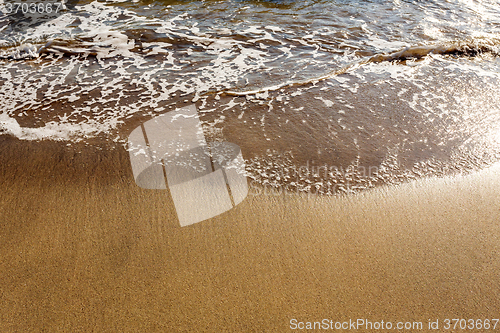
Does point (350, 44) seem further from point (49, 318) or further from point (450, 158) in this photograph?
point (49, 318)

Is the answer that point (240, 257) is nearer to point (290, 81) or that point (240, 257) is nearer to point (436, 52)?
point (290, 81)

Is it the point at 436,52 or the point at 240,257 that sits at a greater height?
the point at 436,52

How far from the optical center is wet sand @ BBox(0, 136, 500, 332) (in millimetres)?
1863

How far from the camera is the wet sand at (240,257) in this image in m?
1.86

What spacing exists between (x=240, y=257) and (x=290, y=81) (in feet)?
8.58

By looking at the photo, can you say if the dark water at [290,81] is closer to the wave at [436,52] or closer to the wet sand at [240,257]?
the wave at [436,52]

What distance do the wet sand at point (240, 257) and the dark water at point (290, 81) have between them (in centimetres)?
36

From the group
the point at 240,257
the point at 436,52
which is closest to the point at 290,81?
the point at 436,52

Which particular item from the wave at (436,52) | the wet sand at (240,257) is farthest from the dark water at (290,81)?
the wet sand at (240,257)

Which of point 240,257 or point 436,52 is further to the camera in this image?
point 436,52

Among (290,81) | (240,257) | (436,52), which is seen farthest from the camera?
(436,52)

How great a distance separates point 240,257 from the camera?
214cm

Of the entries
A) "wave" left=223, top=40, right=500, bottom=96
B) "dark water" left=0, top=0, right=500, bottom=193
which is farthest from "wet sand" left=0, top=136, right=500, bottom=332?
"wave" left=223, top=40, right=500, bottom=96

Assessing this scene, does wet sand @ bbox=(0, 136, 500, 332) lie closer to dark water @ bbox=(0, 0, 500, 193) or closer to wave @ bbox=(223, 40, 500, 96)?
dark water @ bbox=(0, 0, 500, 193)
